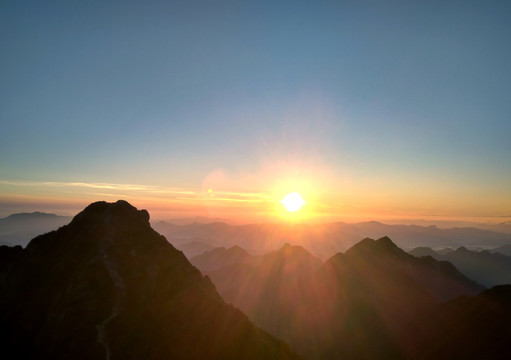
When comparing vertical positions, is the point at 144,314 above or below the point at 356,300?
above

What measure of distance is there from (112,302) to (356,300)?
90651 millimetres

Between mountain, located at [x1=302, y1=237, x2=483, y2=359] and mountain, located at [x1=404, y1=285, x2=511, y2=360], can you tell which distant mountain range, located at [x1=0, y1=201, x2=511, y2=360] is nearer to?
mountain, located at [x1=404, y1=285, x2=511, y2=360]

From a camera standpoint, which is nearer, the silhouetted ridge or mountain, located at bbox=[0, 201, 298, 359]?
mountain, located at bbox=[0, 201, 298, 359]

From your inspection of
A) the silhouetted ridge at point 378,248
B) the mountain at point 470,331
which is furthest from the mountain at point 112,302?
the silhouetted ridge at point 378,248

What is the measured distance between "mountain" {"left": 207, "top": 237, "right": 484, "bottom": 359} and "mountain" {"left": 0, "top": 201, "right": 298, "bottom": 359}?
163 ft

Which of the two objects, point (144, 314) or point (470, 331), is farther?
point (470, 331)

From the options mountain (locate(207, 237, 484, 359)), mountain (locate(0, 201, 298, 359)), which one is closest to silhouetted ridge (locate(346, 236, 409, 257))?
mountain (locate(207, 237, 484, 359))

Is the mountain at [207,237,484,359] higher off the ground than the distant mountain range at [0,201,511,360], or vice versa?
the distant mountain range at [0,201,511,360]

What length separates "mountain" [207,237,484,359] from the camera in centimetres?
8825

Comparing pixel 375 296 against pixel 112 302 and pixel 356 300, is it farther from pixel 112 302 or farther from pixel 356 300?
pixel 112 302

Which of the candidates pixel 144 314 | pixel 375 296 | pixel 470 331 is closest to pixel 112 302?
pixel 144 314

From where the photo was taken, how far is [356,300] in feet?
334

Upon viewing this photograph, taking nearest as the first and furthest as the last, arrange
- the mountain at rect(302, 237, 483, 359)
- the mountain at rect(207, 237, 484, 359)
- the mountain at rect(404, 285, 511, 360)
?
1. the mountain at rect(404, 285, 511, 360)
2. the mountain at rect(302, 237, 483, 359)
3. the mountain at rect(207, 237, 484, 359)

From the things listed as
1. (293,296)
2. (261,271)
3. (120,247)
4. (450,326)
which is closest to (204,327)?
(120,247)
